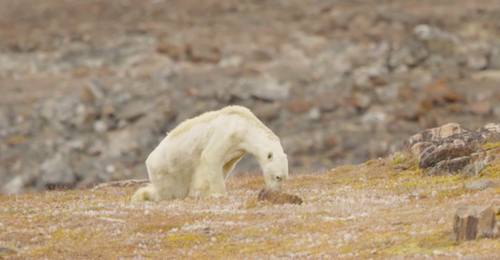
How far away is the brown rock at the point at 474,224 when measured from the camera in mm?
19953

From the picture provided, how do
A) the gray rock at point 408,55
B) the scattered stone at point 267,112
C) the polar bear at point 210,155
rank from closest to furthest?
the polar bear at point 210,155 → the scattered stone at point 267,112 → the gray rock at point 408,55

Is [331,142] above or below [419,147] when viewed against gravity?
below

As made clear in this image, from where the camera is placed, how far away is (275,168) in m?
29.0

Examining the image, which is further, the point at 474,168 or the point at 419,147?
the point at 419,147

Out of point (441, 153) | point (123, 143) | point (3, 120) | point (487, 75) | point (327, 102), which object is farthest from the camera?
point (487, 75)

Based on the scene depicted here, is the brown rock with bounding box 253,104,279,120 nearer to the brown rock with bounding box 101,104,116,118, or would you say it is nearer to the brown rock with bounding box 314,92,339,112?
the brown rock with bounding box 314,92,339,112

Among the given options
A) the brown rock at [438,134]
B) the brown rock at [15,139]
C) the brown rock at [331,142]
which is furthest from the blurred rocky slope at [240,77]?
the brown rock at [438,134]

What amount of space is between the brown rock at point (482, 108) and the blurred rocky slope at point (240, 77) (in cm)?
26

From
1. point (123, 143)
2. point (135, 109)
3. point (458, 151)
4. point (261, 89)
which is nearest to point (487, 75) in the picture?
point (261, 89)

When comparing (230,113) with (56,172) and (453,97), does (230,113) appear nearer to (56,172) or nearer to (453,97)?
(56,172)

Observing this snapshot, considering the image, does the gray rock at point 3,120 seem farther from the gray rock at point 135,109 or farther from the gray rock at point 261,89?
the gray rock at point 261,89

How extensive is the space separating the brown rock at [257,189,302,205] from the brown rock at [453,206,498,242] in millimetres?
7612

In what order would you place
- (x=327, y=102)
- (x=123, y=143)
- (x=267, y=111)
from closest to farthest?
1. (x=123, y=143)
2. (x=267, y=111)
3. (x=327, y=102)

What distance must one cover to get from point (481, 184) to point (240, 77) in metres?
93.1
